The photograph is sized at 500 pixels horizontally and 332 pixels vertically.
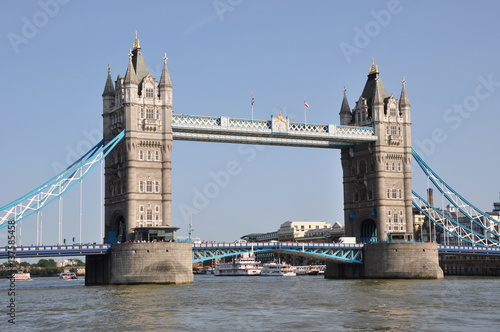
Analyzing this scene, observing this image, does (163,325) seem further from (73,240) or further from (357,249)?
(357,249)

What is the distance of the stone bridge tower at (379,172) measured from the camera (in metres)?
122

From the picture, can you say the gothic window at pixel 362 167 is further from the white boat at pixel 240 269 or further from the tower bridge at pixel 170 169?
the white boat at pixel 240 269

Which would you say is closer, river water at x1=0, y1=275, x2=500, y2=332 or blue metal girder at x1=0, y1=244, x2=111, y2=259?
river water at x1=0, y1=275, x2=500, y2=332

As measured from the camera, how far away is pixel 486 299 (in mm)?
70062

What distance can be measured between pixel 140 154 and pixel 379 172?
36.7 m

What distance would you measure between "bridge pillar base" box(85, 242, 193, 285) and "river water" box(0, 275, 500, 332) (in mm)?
13942

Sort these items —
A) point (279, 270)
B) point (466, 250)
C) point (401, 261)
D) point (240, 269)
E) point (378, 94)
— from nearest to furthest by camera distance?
point (401, 261) → point (378, 94) → point (466, 250) → point (279, 270) → point (240, 269)

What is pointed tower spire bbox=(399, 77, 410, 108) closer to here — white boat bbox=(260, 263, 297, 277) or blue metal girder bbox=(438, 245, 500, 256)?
blue metal girder bbox=(438, 245, 500, 256)

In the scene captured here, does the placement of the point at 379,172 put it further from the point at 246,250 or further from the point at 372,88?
the point at 246,250

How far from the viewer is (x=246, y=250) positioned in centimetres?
11025

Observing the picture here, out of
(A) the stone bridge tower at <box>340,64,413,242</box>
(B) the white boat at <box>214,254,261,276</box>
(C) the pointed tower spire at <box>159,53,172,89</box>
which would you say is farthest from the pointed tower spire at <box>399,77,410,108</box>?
(B) the white boat at <box>214,254,261,276</box>

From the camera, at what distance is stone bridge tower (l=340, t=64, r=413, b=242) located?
399ft

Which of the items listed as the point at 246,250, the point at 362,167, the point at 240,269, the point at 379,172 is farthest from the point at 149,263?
the point at 240,269

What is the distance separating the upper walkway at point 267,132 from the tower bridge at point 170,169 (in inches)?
5.7
